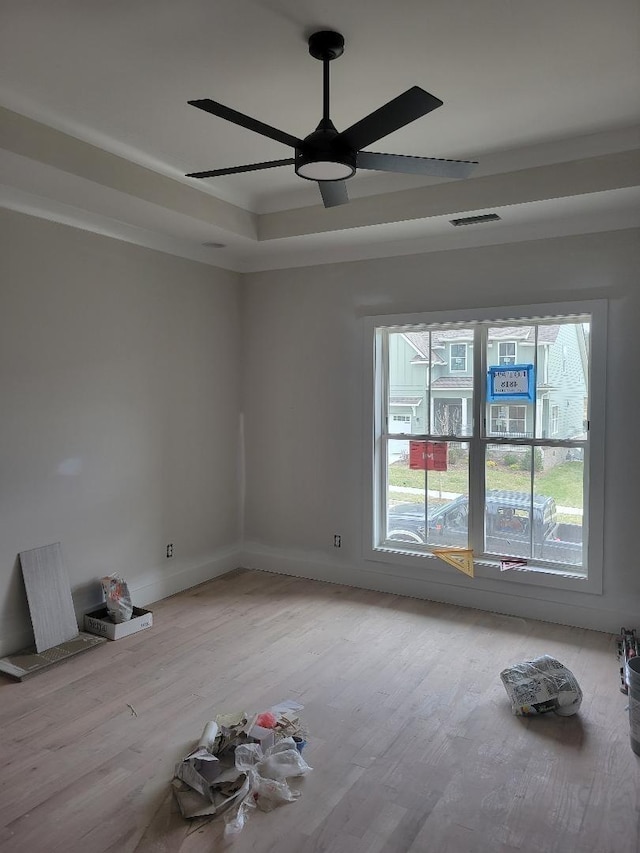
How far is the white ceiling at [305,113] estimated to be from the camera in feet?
7.93

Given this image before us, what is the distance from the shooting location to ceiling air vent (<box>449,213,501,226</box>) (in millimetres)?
3962

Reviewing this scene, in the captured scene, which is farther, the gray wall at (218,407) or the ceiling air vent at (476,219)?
the ceiling air vent at (476,219)

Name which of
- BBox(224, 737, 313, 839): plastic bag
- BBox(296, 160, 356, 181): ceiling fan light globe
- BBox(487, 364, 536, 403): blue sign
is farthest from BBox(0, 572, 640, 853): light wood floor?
BBox(296, 160, 356, 181): ceiling fan light globe

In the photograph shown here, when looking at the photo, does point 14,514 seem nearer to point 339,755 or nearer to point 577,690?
point 339,755

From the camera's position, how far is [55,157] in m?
3.22

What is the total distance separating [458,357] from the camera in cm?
461

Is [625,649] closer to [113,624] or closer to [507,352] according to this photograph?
[507,352]

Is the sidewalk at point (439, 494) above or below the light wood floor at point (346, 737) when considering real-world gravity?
above

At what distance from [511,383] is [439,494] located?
3.21 ft

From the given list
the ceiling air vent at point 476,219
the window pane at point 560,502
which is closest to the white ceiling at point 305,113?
the ceiling air vent at point 476,219

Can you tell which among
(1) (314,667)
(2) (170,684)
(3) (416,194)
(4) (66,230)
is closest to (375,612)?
(1) (314,667)

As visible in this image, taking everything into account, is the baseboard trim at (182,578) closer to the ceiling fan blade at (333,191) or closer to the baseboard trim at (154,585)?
the baseboard trim at (154,585)

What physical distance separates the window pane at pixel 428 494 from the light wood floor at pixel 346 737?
583 millimetres

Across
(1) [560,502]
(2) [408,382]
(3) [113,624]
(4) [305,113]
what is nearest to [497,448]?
(1) [560,502]
